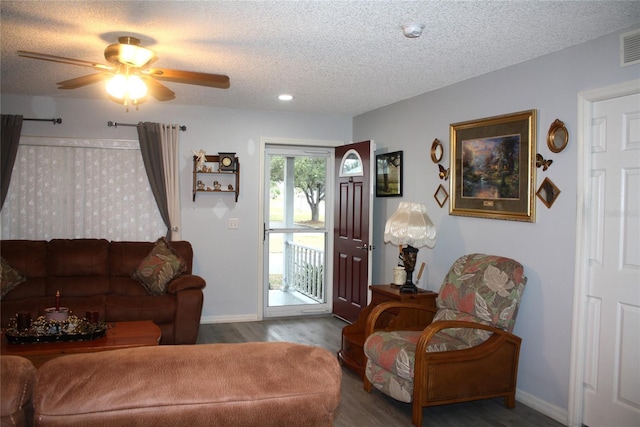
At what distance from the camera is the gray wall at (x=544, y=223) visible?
3.24 m

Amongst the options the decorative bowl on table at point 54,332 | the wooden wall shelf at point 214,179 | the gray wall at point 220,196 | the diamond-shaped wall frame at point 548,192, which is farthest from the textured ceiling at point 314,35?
the decorative bowl on table at point 54,332

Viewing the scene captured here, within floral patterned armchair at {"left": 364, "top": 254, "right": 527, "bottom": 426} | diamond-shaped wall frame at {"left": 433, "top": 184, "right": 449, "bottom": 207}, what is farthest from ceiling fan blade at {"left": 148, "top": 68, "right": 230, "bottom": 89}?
diamond-shaped wall frame at {"left": 433, "top": 184, "right": 449, "bottom": 207}

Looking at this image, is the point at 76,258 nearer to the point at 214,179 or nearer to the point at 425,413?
the point at 214,179

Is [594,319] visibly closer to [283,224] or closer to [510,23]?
[510,23]

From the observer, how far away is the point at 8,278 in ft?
A: 14.7

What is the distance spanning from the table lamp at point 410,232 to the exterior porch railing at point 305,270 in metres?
2.22

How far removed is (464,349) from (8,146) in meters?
4.65

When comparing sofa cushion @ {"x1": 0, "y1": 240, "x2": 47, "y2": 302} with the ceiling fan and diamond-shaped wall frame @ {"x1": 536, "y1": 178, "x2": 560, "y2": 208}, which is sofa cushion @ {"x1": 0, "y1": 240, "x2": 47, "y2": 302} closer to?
the ceiling fan

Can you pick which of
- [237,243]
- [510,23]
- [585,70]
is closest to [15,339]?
[237,243]

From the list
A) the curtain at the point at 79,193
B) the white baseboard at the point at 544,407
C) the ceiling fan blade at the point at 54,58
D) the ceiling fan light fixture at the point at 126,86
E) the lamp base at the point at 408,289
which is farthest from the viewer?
the curtain at the point at 79,193

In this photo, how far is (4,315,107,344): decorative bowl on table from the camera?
3340 millimetres

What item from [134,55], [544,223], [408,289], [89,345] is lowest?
[89,345]

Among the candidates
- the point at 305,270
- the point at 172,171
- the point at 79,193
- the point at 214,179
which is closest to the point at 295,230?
the point at 305,270

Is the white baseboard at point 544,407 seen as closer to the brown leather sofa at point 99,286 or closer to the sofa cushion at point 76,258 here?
the brown leather sofa at point 99,286
